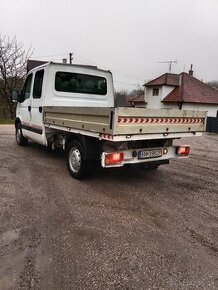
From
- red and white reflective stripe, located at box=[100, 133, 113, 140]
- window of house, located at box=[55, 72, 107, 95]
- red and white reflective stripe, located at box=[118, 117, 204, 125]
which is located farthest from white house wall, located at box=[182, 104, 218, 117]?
red and white reflective stripe, located at box=[100, 133, 113, 140]

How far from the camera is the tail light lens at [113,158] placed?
4762mm

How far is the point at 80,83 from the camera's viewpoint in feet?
23.4

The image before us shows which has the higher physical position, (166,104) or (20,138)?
(166,104)

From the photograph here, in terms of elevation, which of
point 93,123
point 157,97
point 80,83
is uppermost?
point 157,97

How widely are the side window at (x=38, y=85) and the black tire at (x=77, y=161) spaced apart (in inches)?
74.6

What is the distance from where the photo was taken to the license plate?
5152mm

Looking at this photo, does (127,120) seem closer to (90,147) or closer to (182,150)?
(90,147)

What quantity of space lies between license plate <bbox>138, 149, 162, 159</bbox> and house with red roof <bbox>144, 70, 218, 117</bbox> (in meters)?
27.0

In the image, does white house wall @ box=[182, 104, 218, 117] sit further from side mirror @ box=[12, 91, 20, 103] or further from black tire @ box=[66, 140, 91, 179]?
black tire @ box=[66, 140, 91, 179]

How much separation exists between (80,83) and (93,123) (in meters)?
2.74

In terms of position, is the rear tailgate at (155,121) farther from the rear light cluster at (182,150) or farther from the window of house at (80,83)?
the window of house at (80,83)

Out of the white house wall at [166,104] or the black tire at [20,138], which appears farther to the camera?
the white house wall at [166,104]

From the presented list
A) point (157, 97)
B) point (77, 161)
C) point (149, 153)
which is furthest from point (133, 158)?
point (157, 97)

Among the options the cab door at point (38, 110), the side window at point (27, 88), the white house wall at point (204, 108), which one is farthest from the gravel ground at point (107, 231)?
the white house wall at point (204, 108)
